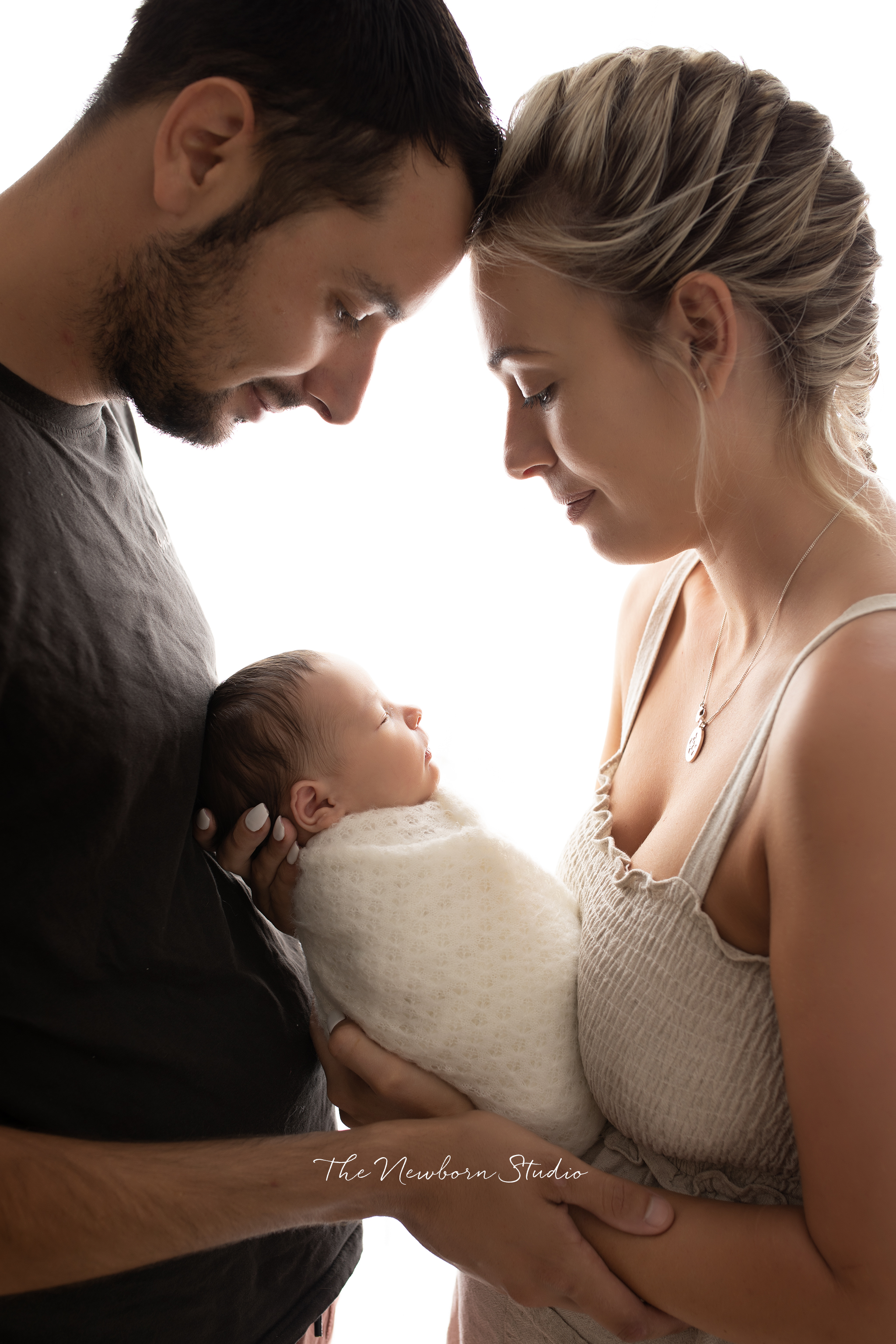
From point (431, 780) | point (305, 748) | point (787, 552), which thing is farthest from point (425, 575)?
point (787, 552)

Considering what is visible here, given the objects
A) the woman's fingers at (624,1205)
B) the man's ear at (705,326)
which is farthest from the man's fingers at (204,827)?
the man's ear at (705,326)

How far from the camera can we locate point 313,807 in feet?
4.57

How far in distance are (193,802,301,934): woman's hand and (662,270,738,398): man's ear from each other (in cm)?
83

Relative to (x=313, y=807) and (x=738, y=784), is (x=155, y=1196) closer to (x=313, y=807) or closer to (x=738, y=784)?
(x=313, y=807)

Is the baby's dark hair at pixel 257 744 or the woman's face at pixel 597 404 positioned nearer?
the woman's face at pixel 597 404

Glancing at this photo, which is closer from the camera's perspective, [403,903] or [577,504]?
[403,903]

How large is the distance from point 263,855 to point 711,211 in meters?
1.05

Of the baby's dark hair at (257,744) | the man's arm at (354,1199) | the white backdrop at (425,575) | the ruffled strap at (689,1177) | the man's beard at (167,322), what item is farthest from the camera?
the white backdrop at (425,575)

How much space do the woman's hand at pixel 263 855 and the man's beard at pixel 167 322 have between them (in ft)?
1.95

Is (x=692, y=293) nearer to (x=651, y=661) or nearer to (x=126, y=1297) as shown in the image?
(x=651, y=661)

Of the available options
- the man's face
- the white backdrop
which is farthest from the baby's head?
the white backdrop

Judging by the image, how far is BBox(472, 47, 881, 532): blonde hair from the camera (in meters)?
1.12

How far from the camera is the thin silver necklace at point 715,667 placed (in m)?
1.17

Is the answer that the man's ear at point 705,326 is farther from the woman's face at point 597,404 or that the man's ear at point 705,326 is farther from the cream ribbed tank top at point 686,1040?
the cream ribbed tank top at point 686,1040
